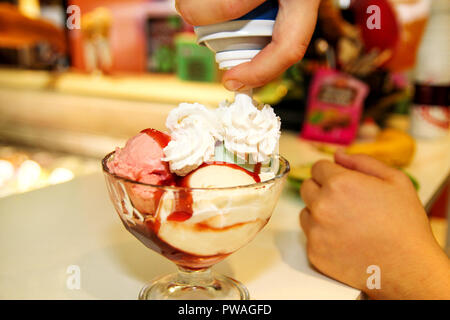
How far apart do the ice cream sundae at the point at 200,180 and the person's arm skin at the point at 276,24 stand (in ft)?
0.18

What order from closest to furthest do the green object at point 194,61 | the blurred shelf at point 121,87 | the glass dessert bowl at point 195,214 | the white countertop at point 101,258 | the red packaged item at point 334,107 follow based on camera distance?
the glass dessert bowl at point 195,214
the white countertop at point 101,258
the red packaged item at point 334,107
the blurred shelf at point 121,87
the green object at point 194,61

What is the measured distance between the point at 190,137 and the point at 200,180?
6 cm

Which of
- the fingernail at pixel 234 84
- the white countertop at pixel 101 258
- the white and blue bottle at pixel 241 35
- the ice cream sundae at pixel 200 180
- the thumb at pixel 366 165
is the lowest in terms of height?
the white countertop at pixel 101 258

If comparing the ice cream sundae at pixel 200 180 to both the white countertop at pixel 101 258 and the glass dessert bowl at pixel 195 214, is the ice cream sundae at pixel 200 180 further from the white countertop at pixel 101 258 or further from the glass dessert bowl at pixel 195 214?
the white countertop at pixel 101 258

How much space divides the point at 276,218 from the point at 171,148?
418mm

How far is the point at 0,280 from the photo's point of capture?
1.99 ft

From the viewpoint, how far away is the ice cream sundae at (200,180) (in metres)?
0.47

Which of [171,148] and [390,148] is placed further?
[390,148]

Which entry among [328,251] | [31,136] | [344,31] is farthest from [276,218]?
[31,136]

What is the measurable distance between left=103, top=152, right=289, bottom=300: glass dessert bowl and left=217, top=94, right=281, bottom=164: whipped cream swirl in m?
0.03
